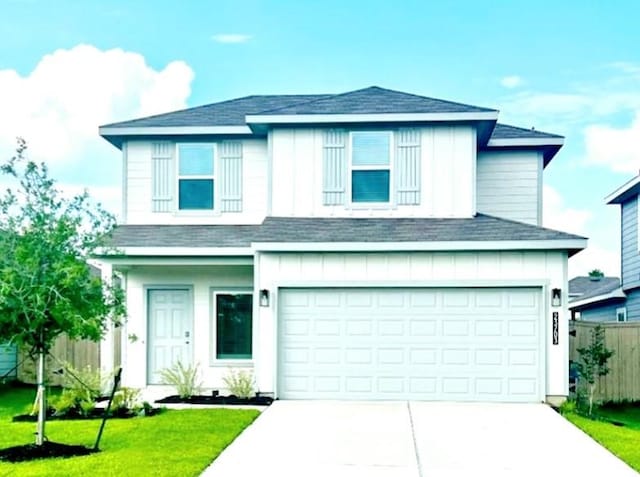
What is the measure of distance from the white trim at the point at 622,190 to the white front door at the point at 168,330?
10983 millimetres

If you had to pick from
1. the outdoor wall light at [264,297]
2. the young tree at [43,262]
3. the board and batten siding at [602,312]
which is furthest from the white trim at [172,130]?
the board and batten siding at [602,312]

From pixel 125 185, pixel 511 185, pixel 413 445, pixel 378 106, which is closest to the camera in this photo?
pixel 413 445

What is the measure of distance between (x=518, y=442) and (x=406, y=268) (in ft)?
14.7

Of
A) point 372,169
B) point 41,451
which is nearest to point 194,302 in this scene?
point 372,169

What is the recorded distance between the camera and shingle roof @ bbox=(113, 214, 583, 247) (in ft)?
45.0

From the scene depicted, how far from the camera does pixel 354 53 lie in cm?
2031

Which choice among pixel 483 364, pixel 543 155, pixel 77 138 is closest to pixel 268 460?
pixel 483 364

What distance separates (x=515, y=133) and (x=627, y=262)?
5896 millimetres

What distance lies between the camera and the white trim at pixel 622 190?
1853 centimetres

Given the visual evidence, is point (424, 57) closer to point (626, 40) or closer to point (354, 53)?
point (354, 53)

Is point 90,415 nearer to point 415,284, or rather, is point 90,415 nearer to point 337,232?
point 337,232

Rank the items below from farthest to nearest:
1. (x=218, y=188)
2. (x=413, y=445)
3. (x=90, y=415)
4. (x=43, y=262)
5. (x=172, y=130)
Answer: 1. (x=218, y=188)
2. (x=172, y=130)
3. (x=90, y=415)
4. (x=413, y=445)
5. (x=43, y=262)

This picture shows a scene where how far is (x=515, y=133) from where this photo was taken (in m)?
17.5

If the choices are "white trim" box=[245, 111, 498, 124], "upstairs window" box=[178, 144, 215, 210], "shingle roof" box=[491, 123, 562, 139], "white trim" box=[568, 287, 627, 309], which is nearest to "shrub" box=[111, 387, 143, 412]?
"upstairs window" box=[178, 144, 215, 210]
